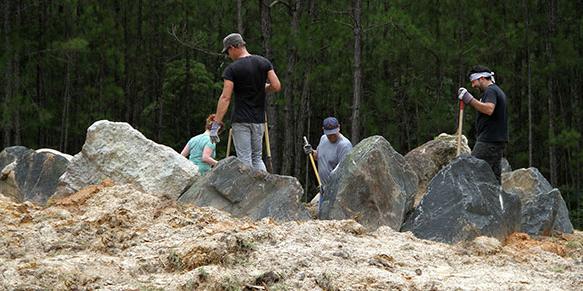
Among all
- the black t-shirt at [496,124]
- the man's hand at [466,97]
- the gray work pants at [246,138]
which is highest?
the man's hand at [466,97]

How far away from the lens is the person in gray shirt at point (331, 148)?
959 cm

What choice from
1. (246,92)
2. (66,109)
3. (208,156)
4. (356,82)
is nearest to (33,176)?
(208,156)

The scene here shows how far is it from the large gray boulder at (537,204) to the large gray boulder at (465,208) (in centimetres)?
127

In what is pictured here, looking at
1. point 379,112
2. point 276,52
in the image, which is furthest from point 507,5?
point 276,52

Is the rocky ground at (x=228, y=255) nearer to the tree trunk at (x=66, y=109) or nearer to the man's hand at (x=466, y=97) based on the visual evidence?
the man's hand at (x=466, y=97)

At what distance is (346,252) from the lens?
6102mm

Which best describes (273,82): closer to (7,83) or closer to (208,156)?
(208,156)

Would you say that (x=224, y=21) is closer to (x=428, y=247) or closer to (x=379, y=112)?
(x=379, y=112)

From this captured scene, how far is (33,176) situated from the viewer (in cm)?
1066

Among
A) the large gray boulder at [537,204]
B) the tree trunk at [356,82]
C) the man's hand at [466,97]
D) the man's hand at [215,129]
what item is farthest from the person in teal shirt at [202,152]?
the tree trunk at [356,82]

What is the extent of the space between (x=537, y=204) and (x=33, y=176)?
19.7 ft

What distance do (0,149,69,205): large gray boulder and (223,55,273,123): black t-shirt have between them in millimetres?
2937

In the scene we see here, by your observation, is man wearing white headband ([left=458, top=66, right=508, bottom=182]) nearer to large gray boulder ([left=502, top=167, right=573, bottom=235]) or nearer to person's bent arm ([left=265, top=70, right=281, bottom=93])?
large gray boulder ([left=502, top=167, right=573, bottom=235])

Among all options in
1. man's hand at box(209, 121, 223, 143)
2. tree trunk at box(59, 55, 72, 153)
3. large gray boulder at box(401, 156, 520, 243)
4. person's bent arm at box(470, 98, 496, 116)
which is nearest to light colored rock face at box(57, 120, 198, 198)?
man's hand at box(209, 121, 223, 143)
